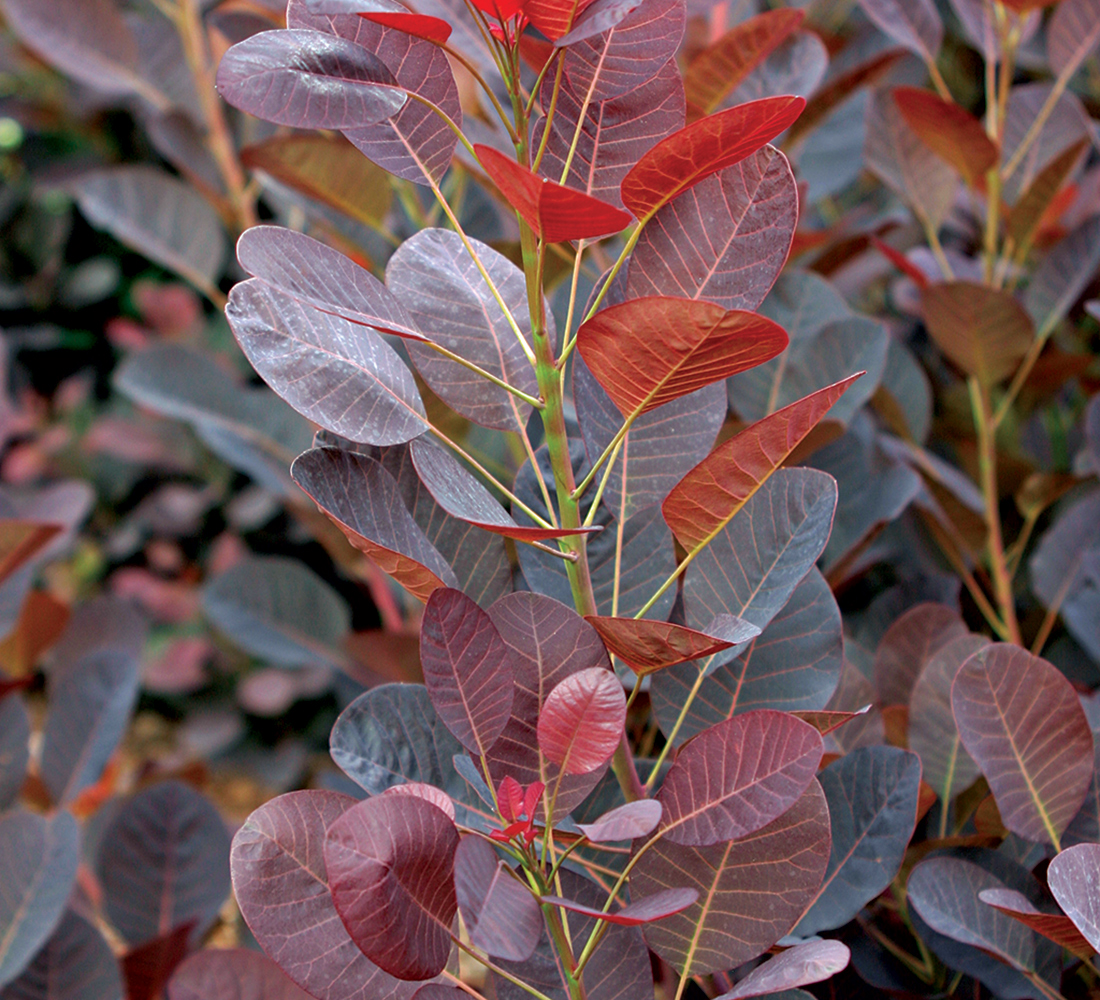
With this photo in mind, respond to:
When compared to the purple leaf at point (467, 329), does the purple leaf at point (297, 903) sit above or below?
below

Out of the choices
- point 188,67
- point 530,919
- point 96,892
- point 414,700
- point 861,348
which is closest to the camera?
point 530,919

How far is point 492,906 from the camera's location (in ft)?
1.17

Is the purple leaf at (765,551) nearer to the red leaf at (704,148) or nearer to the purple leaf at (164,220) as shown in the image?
the red leaf at (704,148)

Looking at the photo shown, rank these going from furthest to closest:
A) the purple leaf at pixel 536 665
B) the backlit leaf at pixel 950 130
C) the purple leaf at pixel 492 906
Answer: the backlit leaf at pixel 950 130 → the purple leaf at pixel 536 665 → the purple leaf at pixel 492 906

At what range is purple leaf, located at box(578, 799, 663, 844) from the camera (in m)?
0.36

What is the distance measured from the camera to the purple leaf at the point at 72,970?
26.6 inches

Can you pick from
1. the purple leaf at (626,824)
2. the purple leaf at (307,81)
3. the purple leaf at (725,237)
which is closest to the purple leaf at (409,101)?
the purple leaf at (307,81)

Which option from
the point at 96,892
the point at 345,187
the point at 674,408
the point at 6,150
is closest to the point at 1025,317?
the point at 674,408

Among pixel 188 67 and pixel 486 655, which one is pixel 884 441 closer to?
pixel 486 655

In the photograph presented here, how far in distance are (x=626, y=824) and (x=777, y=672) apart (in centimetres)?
18

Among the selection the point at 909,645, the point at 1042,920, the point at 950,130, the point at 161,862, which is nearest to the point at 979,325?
the point at 950,130

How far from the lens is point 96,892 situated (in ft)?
3.12

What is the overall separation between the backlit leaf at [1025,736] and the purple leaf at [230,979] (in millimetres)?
393

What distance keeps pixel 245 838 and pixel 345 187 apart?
1.90 feet
